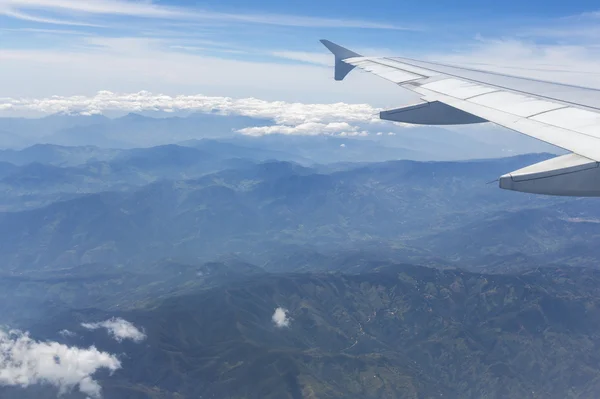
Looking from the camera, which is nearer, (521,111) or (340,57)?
(521,111)

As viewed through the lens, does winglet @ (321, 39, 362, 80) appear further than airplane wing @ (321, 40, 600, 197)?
Yes

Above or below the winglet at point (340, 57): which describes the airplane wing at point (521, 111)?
below

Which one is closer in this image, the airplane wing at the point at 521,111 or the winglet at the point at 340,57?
the airplane wing at the point at 521,111

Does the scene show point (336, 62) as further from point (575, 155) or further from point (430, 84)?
point (575, 155)

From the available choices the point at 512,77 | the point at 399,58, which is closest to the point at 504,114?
the point at 512,77

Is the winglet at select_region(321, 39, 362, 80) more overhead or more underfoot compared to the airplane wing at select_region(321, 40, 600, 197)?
more overhead
